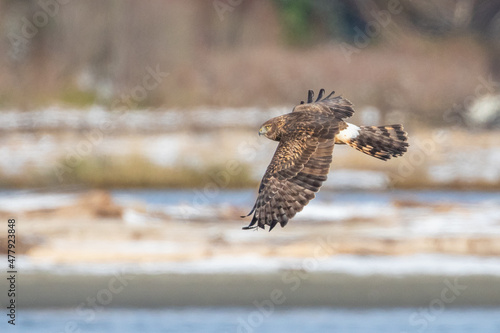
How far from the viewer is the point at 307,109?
8.19m

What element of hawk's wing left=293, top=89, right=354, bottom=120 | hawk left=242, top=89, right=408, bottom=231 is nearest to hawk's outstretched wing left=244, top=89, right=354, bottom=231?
hawk left=242, top=89, right=408, bottom=231

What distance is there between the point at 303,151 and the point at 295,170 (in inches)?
5.7

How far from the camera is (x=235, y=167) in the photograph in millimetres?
17391

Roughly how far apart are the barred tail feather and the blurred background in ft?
14.7

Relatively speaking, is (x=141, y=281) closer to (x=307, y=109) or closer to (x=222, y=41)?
(x=307, y=109)

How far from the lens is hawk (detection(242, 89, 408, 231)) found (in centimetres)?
743

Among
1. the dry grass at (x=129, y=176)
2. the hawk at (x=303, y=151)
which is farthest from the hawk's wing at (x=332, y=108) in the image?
the dry grass at (x=129, y=176)

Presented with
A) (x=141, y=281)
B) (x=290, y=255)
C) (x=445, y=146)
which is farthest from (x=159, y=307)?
(x=445, y=146)

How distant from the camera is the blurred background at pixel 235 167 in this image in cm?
1285

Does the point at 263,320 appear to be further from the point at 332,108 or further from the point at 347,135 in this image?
the point at 347,135

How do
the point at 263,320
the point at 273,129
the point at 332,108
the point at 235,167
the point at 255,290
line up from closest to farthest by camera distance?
1. the point at 273,129
2. the point at 332,108
3. the point at 263,320
4. the point at 255,290
5. the point at 235,167

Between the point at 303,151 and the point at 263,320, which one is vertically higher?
the point at 263,320

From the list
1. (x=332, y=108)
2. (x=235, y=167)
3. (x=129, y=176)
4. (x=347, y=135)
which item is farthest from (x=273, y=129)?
(x=129, y=176)

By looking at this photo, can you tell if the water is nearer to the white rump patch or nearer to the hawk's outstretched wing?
the white rump patch
